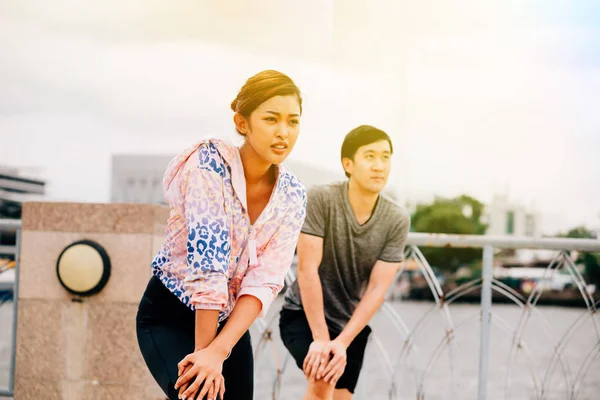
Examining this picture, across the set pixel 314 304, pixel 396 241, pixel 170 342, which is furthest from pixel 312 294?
pixel 170 342

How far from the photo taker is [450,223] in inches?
2736

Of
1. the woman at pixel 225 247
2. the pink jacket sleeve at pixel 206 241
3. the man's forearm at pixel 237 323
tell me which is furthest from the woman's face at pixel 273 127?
the man's forearm at pixel 237 323

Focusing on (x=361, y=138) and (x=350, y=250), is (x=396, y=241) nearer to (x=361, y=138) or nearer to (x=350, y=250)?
(x=350, y=250)

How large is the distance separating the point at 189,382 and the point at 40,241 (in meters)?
2.18

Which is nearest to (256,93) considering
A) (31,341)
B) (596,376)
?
(31,341)

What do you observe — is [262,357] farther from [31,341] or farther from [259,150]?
[259,150]

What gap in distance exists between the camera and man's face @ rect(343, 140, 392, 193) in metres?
3.27

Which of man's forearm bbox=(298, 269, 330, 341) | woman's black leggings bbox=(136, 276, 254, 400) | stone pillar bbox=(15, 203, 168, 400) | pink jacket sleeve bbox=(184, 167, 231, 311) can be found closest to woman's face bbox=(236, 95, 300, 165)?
pink jacket sleeve bbox=(184, 167, 231, 311)

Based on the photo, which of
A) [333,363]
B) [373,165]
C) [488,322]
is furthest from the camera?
[488,322]

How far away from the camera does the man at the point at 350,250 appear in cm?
322

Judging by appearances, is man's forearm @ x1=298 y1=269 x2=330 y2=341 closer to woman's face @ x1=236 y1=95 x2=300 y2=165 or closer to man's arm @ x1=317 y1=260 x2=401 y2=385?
man's arm @ x1=317 y1=260 x2=401 y2=385

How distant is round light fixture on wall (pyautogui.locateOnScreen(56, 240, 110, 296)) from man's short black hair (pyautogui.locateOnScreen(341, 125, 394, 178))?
4.71 ft

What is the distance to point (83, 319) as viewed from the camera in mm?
3779

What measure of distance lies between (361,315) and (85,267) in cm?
156
